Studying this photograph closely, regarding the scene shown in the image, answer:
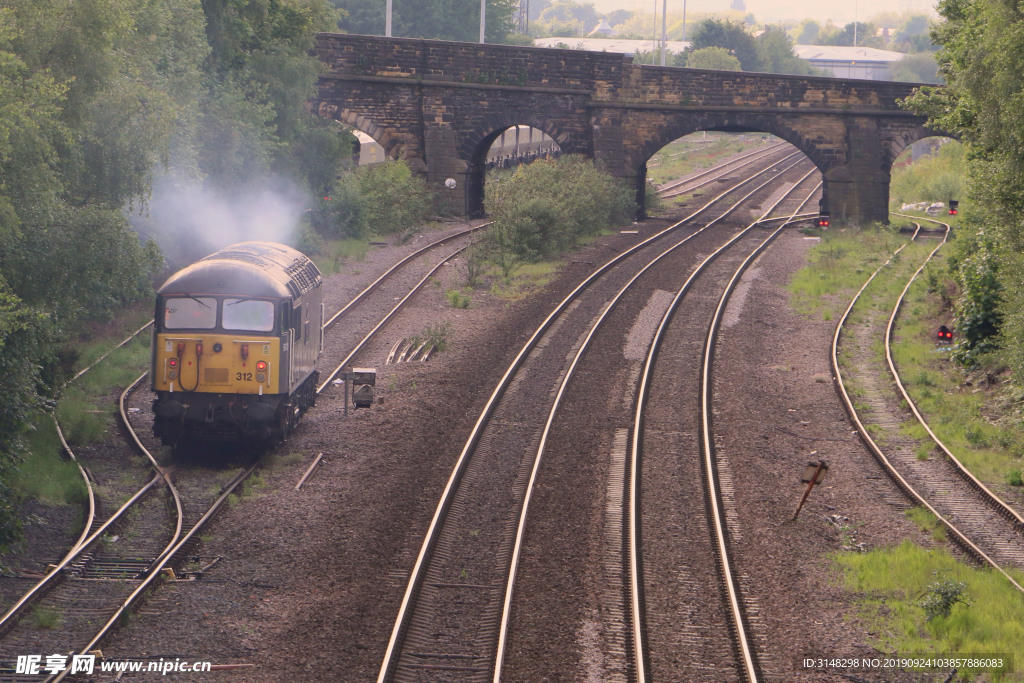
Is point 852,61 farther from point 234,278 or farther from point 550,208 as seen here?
point 234,278

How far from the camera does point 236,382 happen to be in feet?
45.6

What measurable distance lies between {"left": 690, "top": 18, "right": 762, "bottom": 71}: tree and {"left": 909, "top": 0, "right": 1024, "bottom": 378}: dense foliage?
3450 inches

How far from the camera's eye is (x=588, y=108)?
130ft

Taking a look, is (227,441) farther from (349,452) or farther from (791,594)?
(791,594)

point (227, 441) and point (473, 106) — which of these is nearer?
point (227, 441)

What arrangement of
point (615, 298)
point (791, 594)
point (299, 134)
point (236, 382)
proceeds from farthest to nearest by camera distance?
point (299, 134)
point (615, 298)
point (236, 382)
point (791, 594)

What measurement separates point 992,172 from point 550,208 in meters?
16.4

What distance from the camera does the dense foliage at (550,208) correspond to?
3020 cm

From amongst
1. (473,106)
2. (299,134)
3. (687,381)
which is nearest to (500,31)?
(473,106)

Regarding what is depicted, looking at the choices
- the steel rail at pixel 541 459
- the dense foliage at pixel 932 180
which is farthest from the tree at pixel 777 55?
the steel rail at pixel 541 459

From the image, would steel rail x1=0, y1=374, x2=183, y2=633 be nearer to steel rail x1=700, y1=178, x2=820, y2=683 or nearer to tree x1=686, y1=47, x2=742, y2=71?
steel rail x1=700, y1=178, x2=820, y2=683

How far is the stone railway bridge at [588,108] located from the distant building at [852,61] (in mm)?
105704

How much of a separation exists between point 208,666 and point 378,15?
236ft

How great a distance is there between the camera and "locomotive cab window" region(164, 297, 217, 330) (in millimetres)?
13883
